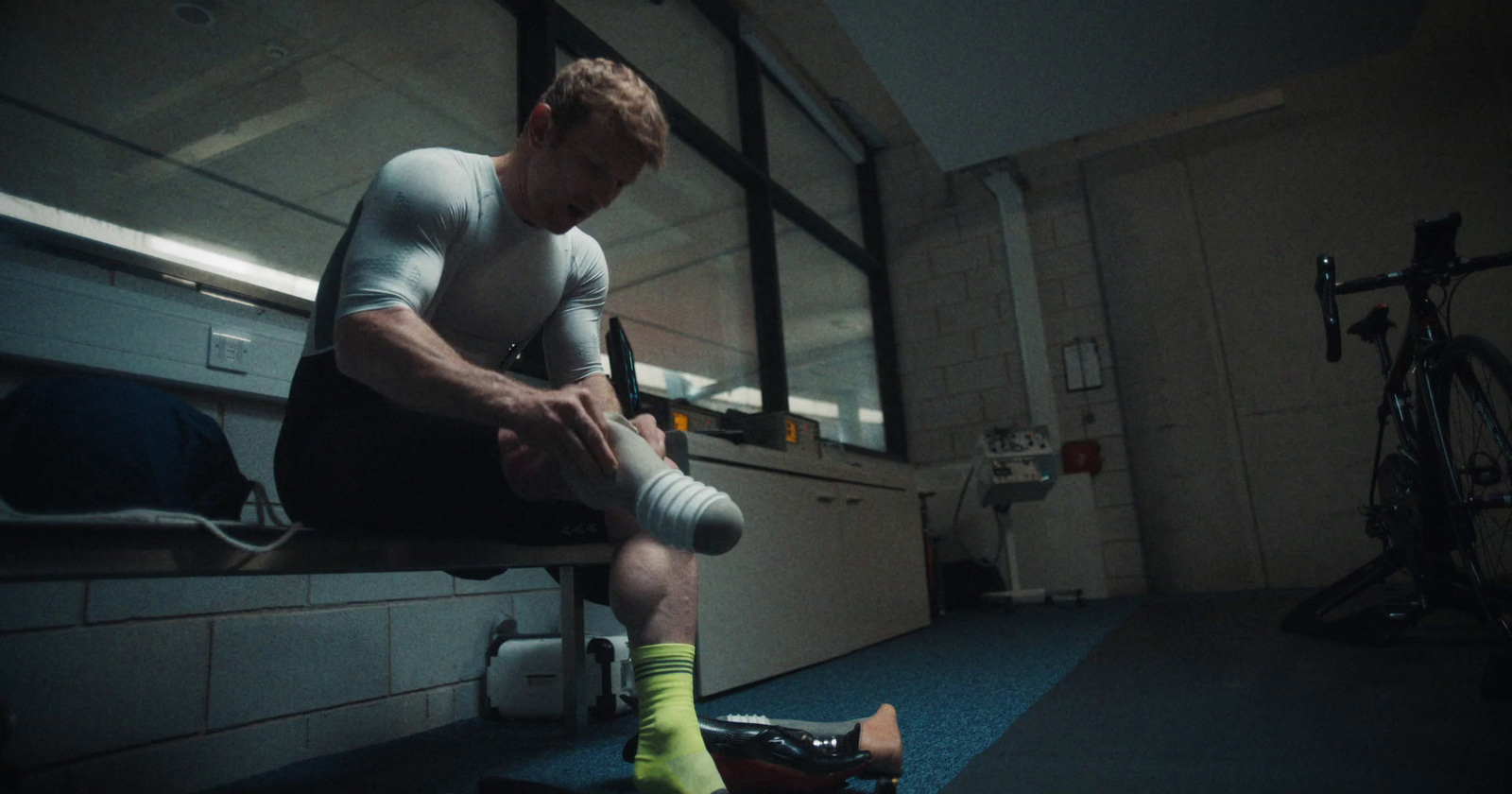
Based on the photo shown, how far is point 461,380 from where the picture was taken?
0.82 meters

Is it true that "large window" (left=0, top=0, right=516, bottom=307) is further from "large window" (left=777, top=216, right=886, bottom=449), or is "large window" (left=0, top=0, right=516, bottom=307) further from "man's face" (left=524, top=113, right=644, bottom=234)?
"large window" (left=777, top=216, right=886, bottom=449)

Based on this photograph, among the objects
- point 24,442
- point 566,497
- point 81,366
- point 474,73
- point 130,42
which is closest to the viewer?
point 24,442

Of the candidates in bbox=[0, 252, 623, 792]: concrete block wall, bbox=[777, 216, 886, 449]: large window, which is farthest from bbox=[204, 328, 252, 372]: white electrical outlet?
bbox=[777, 216, 886, 449]: large window

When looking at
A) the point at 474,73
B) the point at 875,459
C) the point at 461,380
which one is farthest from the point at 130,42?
the point at 875,459

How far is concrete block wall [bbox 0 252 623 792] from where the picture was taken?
1.17 meters

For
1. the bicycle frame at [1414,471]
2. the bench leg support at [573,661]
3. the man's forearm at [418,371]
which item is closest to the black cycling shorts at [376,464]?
the man's forearm at [418,371]

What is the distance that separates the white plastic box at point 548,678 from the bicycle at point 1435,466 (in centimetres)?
162

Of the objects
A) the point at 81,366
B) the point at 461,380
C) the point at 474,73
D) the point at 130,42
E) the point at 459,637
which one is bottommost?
the point at 459,637

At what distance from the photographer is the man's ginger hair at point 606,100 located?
98cm

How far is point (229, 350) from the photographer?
4.65ft

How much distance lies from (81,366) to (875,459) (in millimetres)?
3686

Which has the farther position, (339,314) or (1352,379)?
(1352,379)

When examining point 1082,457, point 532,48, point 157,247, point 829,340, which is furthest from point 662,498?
point 1082,457

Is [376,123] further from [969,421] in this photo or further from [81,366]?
[969,421]
